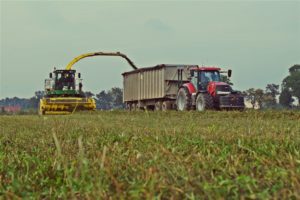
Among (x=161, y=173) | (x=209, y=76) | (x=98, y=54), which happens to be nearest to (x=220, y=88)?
(x=209, y=76)

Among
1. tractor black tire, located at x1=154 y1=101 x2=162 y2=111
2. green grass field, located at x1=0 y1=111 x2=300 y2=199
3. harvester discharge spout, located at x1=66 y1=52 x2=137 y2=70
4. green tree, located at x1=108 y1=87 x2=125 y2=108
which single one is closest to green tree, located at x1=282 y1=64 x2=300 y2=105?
green tree, located at x1=108 y1=87 x2=125 y2=108

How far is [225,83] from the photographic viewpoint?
2697cm

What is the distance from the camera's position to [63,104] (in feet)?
105

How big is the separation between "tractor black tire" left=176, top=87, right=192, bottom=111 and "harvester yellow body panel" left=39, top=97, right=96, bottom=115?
19.7 ft

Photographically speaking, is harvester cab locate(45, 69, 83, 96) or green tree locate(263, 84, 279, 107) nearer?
harvester cab locate(45, 69, 83, 96)

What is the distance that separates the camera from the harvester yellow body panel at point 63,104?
31.9 metres

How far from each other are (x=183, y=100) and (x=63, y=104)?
7719mm

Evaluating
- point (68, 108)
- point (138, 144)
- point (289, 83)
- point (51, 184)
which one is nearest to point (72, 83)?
point (68, 108)

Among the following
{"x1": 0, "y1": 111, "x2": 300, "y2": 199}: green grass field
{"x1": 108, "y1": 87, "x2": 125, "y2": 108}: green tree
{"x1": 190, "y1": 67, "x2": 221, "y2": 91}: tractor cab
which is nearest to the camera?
{"x1": 0, "y1": 111, "x2": 300, "y2": 199}: green grass field

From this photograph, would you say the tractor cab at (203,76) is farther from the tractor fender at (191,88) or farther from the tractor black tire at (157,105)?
the tractor black tire at (157,105)

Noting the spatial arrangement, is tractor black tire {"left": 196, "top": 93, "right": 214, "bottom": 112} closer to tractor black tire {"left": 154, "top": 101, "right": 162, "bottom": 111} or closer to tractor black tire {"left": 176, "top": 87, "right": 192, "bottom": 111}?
tractor black tire {"left": 176, "top": 87, "right": 192, "bottom": 111}

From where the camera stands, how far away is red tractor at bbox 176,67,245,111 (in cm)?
2628

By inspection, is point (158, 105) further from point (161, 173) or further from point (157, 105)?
point (161, 173)

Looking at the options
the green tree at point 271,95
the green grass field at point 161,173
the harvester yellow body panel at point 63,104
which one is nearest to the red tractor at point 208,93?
the harvester yellow body panel at point 63,104
